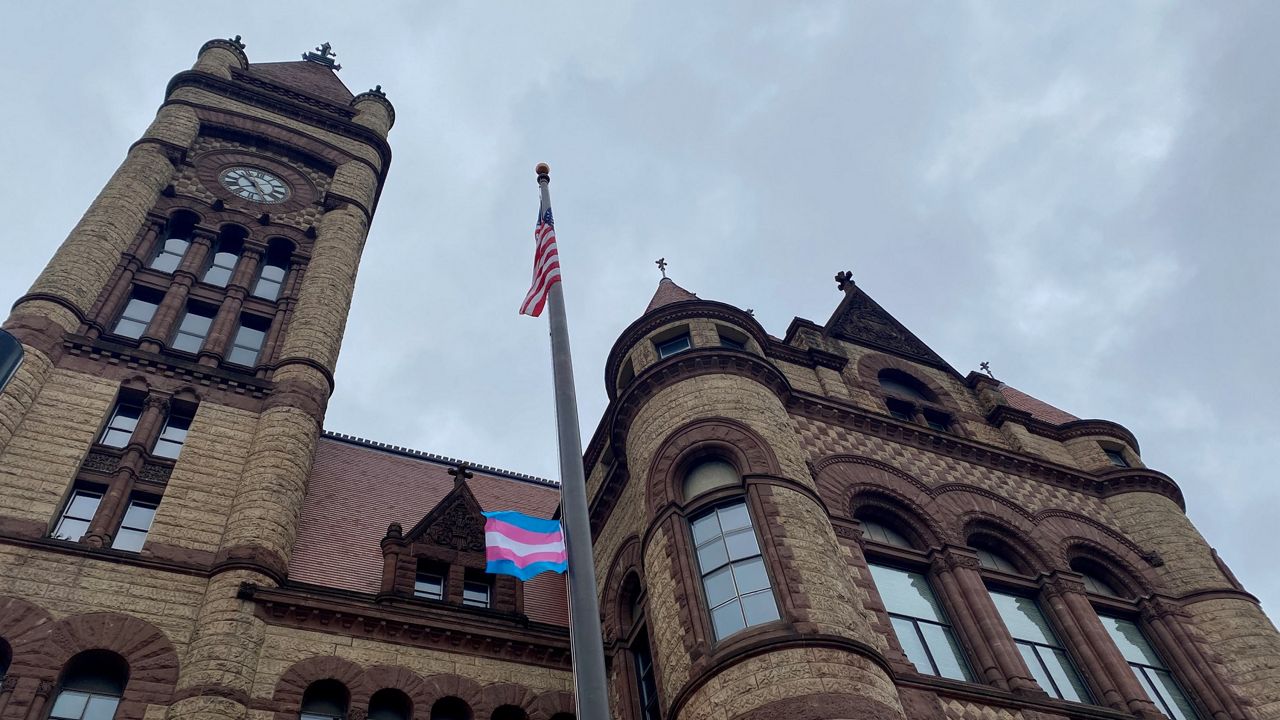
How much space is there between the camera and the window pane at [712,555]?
576 inches

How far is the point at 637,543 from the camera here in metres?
17.8

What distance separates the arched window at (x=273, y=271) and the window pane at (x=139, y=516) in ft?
26.6

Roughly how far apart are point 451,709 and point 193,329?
1167 centimetres

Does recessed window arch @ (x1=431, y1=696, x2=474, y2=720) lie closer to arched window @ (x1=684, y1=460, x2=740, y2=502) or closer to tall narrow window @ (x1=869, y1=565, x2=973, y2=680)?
arched window @ (x1=684, y1=460, x2=740, y2=502)

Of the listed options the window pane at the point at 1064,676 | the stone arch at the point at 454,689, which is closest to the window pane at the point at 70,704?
Answer: the stone arch at the point at 454,689

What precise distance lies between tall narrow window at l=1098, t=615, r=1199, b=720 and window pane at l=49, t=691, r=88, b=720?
15373 mm

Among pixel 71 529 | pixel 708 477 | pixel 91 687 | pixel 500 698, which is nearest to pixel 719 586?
pixel 708 477

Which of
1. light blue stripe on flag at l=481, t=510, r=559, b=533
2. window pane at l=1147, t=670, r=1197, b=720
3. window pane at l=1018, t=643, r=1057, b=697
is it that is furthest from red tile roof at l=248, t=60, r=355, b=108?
window pane at l=1147, t=670, r=1197, b=720

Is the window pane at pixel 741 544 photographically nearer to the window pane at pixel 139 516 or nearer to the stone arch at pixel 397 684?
the stone arch at pixel 397 684

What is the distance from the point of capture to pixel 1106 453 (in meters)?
22.2

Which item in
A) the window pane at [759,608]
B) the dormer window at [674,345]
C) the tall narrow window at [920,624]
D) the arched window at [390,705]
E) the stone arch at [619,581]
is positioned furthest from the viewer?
the dormer window at [674,345]

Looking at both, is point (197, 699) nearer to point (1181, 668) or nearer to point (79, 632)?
point (79, 632)

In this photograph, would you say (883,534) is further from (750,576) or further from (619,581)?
(619,581)

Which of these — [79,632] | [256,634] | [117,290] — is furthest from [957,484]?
[117,290]
